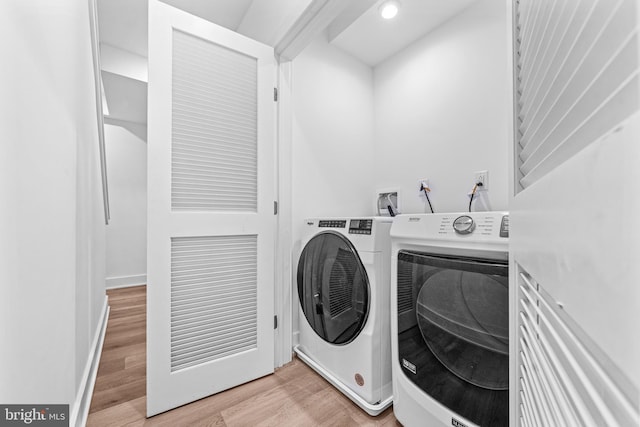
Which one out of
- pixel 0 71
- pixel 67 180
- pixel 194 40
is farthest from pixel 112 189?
pixel 0 71

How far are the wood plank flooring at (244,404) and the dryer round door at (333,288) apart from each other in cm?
27

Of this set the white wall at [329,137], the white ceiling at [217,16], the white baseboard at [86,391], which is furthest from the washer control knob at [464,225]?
the white baseboard at [86,391]

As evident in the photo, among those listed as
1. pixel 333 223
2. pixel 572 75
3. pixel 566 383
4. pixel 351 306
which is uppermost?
pixel 572 75

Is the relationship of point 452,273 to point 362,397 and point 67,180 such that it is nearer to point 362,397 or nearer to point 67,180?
point 362,397

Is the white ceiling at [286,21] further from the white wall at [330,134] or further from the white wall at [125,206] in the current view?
the white wall at [125,206]

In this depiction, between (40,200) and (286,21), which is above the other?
(286,21)

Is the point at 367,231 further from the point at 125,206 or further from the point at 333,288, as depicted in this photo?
the point at 125,206

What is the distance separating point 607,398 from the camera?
7.6 inches

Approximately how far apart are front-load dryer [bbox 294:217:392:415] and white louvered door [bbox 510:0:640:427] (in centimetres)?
79

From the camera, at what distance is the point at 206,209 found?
1.37 m

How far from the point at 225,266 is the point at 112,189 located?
9.87 ft

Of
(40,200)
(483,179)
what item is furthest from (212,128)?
(483,179)

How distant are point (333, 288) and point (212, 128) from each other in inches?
42.3

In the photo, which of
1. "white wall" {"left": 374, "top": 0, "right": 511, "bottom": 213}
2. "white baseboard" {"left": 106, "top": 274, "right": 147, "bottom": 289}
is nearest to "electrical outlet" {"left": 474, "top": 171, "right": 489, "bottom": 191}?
"white wall" {"left": 374, "top": 0, "right": 511, "bottom": 213}
